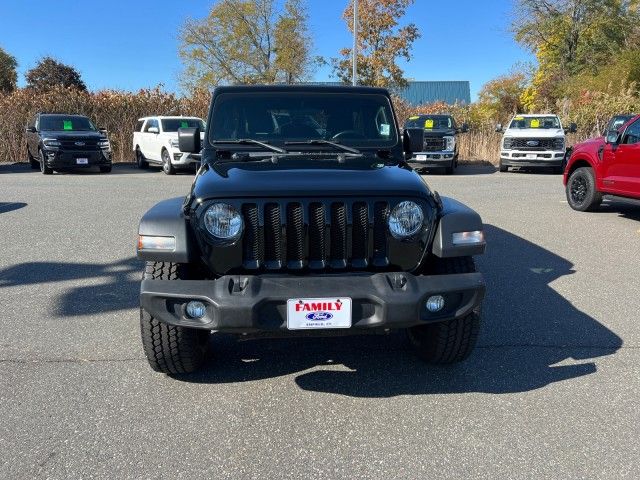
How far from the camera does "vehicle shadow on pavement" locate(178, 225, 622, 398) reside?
133 inches

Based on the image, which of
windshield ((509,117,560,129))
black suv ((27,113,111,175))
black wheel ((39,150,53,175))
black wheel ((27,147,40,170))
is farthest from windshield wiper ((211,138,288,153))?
black wheel ((27,147,40,170))

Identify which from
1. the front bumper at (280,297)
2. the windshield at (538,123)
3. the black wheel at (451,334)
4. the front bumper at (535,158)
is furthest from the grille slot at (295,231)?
the windshield at (538,123)

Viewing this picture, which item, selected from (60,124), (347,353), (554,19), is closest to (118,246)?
(347,353)

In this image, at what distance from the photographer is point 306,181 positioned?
3152mm

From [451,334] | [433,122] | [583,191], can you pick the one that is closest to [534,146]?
[433,122]

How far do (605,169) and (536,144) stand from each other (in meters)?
8.58

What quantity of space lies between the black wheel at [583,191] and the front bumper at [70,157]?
13051 millimetres

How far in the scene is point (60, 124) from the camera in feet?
55.3

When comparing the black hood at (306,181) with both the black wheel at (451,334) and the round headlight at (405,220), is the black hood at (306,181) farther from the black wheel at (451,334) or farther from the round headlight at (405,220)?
the black wheel at (451,334)

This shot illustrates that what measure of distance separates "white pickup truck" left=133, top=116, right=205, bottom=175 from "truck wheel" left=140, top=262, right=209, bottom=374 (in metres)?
12.6

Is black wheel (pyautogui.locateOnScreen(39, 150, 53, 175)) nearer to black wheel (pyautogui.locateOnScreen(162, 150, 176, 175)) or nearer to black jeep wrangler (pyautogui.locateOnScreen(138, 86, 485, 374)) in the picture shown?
black wheel (pyautogui.locateOnScreen(162, 150, 176, 175))

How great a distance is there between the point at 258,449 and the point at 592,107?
23554 mm

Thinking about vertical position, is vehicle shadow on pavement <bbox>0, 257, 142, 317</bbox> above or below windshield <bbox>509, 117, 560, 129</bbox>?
below

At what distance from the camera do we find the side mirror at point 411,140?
4574 millimetres
